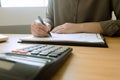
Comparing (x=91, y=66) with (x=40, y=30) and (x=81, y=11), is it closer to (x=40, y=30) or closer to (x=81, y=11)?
(x=40, y=30)

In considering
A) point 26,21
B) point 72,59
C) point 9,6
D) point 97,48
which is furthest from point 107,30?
point 9,6

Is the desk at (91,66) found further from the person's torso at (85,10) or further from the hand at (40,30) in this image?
the person's torso at (85,10)

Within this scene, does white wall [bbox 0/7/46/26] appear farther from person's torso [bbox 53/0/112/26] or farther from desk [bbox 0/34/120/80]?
desk [bbox 0/34/120/80]

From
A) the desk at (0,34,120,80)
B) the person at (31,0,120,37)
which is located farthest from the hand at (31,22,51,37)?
the desk at (0,34,120,80)

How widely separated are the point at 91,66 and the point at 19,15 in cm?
152

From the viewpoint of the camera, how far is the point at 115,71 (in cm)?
44

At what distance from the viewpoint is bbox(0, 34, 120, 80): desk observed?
0.41 m

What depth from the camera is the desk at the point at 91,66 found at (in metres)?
0.41

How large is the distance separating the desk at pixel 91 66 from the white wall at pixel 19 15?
1.29 metres

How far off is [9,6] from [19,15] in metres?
0.14

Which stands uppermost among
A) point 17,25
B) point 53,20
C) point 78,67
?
point 78,67

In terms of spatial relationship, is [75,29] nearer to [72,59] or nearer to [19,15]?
[72,59]

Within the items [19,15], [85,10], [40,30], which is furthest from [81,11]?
[19,15]

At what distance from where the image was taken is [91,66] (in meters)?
0.48
